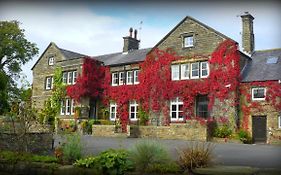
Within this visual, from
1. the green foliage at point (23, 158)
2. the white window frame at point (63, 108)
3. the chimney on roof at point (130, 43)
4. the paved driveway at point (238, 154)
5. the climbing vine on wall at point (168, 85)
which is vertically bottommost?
the paved driveway at point (238, 154)

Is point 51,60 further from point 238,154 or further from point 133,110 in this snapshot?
point 238,154

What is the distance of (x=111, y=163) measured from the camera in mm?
8492

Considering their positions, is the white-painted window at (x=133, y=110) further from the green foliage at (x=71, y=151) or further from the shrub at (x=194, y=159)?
the shrub at (x=194, y=159)

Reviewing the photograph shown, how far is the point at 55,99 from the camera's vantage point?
3766 cm

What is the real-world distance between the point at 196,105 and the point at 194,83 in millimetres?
1933

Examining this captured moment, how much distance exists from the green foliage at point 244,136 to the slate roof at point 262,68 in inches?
169

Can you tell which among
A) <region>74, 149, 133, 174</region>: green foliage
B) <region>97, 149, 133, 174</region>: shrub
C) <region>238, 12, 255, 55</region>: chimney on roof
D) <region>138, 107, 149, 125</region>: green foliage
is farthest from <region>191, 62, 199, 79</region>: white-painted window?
<region>97, 149, 133, 174</region>: shrub

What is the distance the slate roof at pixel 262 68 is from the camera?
2541 cm

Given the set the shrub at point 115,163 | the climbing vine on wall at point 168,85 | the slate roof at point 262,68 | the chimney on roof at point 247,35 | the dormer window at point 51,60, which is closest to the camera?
the shrub at point 115,163

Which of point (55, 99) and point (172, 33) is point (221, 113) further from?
point (55, 99)

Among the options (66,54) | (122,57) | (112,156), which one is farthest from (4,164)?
(66,54)

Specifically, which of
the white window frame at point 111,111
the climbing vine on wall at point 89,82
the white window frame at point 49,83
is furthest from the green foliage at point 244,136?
the white window frame at point 49,83

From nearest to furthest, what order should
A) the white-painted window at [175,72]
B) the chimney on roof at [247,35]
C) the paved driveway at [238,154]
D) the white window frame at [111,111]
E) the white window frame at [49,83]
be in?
1. the paved driveway at [238,154]
2. the white-painted window at [175,72]
3. the chimney on roof at [247,35]
4. the white window frame at [111,111]
5. the white window frame at [49,83]

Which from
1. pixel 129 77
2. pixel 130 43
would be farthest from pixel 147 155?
pixel 130 43
